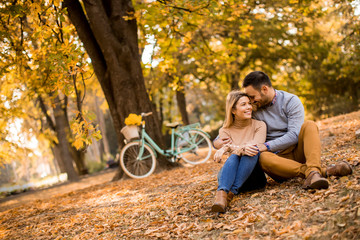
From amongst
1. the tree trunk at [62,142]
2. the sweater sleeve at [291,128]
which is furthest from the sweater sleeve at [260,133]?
the tree trunk at [62,142]

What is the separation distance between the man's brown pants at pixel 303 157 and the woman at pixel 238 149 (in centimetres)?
13

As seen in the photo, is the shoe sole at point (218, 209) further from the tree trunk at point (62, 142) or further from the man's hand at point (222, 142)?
the tree trunk at point (62, 142)

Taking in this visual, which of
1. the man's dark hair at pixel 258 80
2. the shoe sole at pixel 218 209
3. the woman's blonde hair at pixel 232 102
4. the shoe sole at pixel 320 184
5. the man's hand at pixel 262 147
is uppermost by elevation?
the man's dark hair at pixel 258 80

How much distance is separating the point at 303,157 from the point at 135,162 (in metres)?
4.56

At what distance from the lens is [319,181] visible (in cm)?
288

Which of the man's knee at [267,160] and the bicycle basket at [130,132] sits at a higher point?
the bicycle basket at [130,132]

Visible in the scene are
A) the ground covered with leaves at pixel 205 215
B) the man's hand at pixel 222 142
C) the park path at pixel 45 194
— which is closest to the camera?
the ground covered with leaves at pixel 205 215

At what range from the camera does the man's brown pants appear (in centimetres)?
310

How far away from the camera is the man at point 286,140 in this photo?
3.07 meters

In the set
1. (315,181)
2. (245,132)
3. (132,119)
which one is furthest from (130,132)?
(315,181)

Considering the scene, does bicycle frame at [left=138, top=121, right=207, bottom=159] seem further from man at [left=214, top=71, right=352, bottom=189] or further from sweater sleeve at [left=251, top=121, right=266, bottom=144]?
sweater sleeve at [left=251, top=121, right=266, bottom=144]

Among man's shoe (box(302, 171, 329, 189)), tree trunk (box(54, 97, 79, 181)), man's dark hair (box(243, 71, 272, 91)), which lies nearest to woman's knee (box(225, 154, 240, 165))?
man's shoe (box(302, 171, 329, 189))

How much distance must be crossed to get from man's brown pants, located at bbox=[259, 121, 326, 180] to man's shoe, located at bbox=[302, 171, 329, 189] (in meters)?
0.06

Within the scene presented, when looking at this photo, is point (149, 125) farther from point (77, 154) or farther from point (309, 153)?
point (77, 154)
